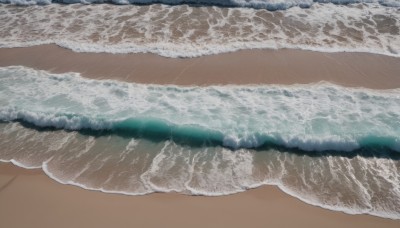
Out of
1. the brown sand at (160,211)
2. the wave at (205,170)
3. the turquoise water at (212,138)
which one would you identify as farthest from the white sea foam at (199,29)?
the brown sand at (160,211)

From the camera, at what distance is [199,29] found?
36.7 ft

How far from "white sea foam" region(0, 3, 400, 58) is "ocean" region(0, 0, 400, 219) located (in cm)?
7

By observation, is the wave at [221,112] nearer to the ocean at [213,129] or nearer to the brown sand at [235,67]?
the ocean at [213,129]

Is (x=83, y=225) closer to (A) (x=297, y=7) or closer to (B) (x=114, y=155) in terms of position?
(B) (x=114, y=155)

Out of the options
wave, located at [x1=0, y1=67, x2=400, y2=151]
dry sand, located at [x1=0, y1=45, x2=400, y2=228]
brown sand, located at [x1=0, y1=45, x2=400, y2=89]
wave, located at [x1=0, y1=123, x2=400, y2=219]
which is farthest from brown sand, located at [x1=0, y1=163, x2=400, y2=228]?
brown sand, located at [x1=0, y1=45, x2=400, y2=89]

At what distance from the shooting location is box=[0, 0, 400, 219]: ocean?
612 cm

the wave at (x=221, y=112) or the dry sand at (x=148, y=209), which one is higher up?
the wave at (x=221, y=112)

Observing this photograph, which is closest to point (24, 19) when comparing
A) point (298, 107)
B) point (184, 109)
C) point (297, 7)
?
point (184, 109)

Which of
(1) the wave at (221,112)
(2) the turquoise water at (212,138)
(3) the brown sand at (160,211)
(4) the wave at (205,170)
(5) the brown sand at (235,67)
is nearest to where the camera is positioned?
(3) the brown sand at (160,211)

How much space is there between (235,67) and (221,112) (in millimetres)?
1897

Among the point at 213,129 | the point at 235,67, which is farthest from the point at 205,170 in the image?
the point at 235,67

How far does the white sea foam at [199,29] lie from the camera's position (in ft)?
33.6

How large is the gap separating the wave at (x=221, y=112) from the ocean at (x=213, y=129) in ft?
0.07

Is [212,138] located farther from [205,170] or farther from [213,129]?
[205,170]
